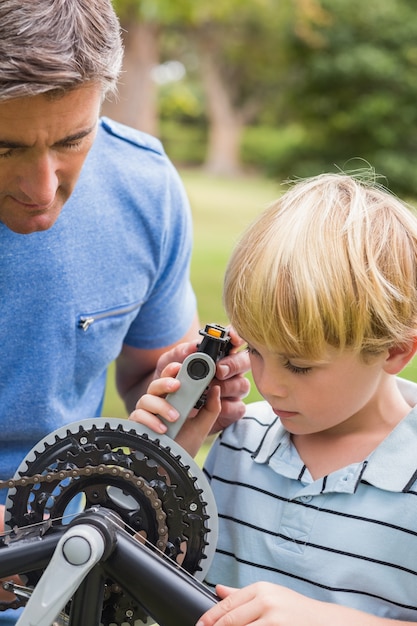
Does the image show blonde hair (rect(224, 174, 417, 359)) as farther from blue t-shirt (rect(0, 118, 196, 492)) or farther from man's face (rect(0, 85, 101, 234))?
blue t-shirt (rect(0, 118, 196, 492))

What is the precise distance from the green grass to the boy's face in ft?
1.05

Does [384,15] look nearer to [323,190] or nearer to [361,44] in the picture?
[361,44]

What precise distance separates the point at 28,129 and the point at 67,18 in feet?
0.72

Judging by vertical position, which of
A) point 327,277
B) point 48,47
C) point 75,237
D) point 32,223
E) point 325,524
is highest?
point 48,47

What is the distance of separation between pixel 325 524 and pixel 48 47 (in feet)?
3.45

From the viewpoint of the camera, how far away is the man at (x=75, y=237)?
1729 millimetres

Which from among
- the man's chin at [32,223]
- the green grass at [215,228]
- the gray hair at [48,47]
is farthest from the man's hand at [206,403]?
the gray hair at [48,47]

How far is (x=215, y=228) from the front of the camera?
1914cm

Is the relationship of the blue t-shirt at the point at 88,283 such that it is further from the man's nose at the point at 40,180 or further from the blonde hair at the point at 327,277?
the blonde hair at the point at 327,277

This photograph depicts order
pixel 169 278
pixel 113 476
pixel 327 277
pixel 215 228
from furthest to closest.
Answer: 1. pixel 215 228
2. pixel 169 278
3. pixel 327 277
4. pixel 113 476

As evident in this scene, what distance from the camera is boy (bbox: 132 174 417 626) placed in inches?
66.9

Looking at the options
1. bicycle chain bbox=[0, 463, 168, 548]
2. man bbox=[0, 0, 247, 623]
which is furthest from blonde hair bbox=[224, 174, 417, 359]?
bicycle chain bbox=[0, 463, 168, 548]

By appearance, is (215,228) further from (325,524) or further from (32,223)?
(325,524)

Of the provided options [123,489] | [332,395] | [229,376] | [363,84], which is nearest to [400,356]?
[332,395]
